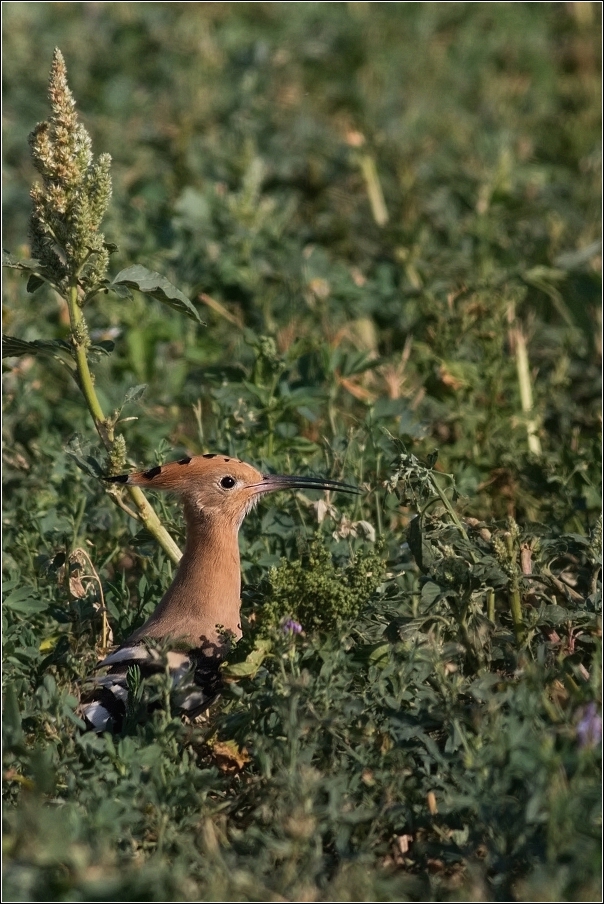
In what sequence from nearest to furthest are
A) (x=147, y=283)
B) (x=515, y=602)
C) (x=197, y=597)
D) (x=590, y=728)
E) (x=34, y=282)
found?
1. (x=590, y=728)
2. (x=515, y=602)
3. (x=147, y=283)
4. (x=34, y=282)
5. (x=197, y=597)

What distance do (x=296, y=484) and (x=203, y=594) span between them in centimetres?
47

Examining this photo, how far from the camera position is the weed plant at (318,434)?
2701 mm

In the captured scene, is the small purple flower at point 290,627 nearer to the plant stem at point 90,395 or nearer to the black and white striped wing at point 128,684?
the black and white striped wing at point 128,684

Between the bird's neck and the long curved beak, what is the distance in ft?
0.66

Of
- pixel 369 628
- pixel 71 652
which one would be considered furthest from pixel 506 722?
pixel 71 652

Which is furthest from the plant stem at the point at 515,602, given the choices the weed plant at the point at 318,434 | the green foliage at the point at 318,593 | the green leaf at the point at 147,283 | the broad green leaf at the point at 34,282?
the broad green leaf at the point at 34,282

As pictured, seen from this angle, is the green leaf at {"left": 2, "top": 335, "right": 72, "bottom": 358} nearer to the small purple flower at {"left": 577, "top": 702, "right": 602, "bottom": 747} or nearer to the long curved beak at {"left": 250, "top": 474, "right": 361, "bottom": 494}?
the long curved beak at {"left": 250, "top": 474, "right": 361, "bottom": 494}

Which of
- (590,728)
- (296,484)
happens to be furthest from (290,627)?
(296,484)

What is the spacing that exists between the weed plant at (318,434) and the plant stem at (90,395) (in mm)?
16

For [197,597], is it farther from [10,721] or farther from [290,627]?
[10,721]

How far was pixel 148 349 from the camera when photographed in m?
5.31

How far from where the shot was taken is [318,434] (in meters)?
4.74

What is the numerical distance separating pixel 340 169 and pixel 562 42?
7.96ft

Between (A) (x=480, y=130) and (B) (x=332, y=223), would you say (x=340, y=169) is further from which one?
(A) (x=480, y=130)
